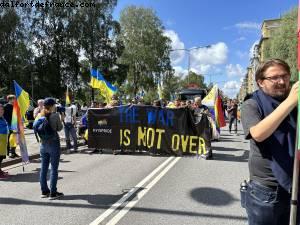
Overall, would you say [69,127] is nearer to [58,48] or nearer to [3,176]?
[3,176]

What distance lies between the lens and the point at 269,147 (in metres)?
2.62

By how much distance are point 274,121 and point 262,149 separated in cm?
29

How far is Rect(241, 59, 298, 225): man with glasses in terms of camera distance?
8.42 ft

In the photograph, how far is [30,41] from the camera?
152 ft

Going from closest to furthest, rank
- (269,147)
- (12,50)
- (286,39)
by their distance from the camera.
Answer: (269,147)
(12,50)
(286,39)

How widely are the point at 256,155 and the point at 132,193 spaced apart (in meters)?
4.85

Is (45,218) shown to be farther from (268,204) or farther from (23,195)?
(268,204)

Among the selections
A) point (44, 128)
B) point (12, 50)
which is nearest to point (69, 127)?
point (44, 128)

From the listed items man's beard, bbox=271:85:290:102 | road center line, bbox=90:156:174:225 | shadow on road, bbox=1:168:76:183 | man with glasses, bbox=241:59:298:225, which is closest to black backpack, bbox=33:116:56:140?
road center line, bbox=90:156:174:225

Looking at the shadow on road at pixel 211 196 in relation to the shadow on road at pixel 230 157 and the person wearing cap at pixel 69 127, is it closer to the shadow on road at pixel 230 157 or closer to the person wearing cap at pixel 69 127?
the shadow on road at pixel 230 157

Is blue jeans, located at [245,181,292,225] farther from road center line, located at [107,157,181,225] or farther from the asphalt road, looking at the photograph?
road center line, located at [107,157,181,225]

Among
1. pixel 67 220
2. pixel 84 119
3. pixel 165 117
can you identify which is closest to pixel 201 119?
pixel 165 117

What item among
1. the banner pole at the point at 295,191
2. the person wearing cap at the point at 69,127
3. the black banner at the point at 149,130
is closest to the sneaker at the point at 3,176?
the person wearing cap at the point at 69,127

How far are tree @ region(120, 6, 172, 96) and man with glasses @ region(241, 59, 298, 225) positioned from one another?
53.5 m
